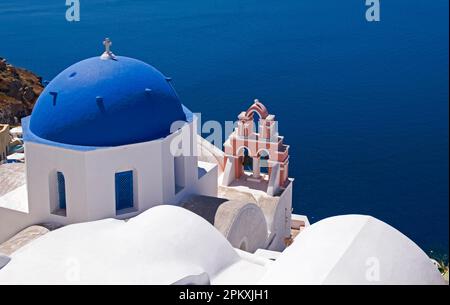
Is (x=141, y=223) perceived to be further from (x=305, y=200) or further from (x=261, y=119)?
(x=305, y=200)

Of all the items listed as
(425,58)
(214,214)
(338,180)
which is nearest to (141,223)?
(214,214)

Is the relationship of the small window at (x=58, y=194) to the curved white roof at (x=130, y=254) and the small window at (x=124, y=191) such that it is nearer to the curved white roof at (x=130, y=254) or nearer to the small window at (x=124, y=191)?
the small window at (x=124, y=191)

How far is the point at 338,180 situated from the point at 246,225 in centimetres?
1887

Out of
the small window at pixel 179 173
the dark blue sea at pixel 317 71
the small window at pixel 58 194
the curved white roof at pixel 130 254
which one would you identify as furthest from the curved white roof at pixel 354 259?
the dark blue sea at pixel 317 71

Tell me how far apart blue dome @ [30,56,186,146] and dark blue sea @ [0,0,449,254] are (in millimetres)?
8536

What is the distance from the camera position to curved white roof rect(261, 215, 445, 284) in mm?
6996

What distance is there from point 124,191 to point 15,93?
76.8 feet

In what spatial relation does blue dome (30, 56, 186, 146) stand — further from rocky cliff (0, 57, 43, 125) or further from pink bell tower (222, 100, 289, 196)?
rocky cliff (0, 57, 43, 125)

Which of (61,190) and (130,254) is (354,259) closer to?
(130,254)

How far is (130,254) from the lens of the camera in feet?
26.2

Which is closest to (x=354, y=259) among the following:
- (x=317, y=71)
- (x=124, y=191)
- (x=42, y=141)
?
(x=124, y=191)

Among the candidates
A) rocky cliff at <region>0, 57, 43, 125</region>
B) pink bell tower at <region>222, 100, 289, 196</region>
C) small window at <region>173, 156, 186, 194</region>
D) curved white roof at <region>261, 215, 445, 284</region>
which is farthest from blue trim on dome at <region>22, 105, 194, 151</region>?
rocky cliff at <region>0, 57, 43, 125</region>

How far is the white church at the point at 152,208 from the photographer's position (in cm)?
749

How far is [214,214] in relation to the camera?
11289 millimetres
